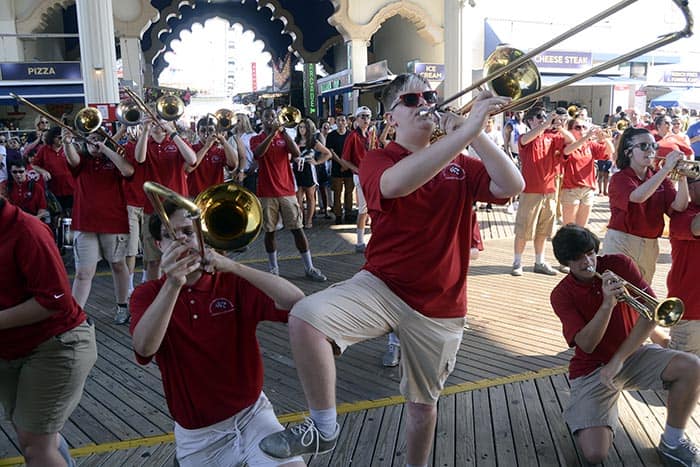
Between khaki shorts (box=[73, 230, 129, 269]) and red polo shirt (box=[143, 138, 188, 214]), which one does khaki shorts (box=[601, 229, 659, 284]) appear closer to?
red polo shirt (box=[143, 138, 188, 214])

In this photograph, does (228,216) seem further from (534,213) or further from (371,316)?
(534,213)

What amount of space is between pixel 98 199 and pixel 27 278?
324 cm

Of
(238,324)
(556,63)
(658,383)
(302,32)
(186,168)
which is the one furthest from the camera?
(302,32)

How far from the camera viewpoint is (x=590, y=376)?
341 centimetres

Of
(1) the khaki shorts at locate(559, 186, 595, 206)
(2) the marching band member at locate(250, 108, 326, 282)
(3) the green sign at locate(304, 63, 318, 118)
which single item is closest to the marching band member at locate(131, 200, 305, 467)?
(2) the marching band member at locate(250, 108, 326, 282)

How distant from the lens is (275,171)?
727 centimetres

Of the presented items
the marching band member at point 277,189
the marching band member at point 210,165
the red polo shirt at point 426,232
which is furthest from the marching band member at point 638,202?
the marching band member at point 210,165

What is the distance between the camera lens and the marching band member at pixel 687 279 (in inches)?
150

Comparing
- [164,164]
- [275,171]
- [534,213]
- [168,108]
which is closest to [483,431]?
[164,164]

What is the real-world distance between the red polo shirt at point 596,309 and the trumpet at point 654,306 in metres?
0.19

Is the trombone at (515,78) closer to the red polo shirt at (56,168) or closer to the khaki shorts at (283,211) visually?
the khaki shorts at (283,211)

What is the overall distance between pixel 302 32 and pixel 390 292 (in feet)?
73.0

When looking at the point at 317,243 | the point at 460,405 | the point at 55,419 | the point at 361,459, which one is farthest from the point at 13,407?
the point at 317,243

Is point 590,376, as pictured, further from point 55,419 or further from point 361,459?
point 55,419
